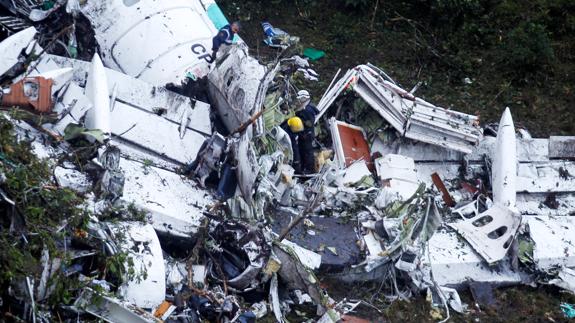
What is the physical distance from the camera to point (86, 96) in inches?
259

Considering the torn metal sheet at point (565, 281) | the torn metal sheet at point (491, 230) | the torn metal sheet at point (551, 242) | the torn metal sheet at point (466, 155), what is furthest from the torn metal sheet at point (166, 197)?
the torn metal sheet at point (565, 281)

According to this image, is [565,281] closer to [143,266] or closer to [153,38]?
[143,266]

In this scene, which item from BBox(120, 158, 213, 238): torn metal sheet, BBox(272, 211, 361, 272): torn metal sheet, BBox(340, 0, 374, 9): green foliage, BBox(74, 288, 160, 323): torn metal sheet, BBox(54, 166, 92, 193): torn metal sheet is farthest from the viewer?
BBox(340, 0, 374, 9): green foliage

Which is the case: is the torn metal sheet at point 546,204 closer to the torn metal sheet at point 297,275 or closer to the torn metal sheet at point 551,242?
the torn metal sheet at point 551,242

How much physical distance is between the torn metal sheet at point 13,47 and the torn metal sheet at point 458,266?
3820 mm

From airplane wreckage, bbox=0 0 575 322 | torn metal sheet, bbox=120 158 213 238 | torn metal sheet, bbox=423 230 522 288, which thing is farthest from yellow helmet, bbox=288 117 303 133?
torn metal sheet, bbox=423 230 522 288

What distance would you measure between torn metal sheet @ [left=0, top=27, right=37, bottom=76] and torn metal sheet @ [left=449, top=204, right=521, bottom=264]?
4.02m

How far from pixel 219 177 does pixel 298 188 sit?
28.1 inches

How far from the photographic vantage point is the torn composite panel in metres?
7.45

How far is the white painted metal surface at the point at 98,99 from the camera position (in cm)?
640

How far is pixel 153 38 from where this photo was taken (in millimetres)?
7586

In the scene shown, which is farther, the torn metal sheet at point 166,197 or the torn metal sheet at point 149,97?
the torn metal sheet at point 149,97

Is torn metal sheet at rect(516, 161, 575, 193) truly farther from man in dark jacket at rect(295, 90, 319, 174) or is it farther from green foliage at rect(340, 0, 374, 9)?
green foliage at rect(340, 0, 374, 9)

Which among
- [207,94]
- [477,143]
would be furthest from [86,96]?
[477,143]
